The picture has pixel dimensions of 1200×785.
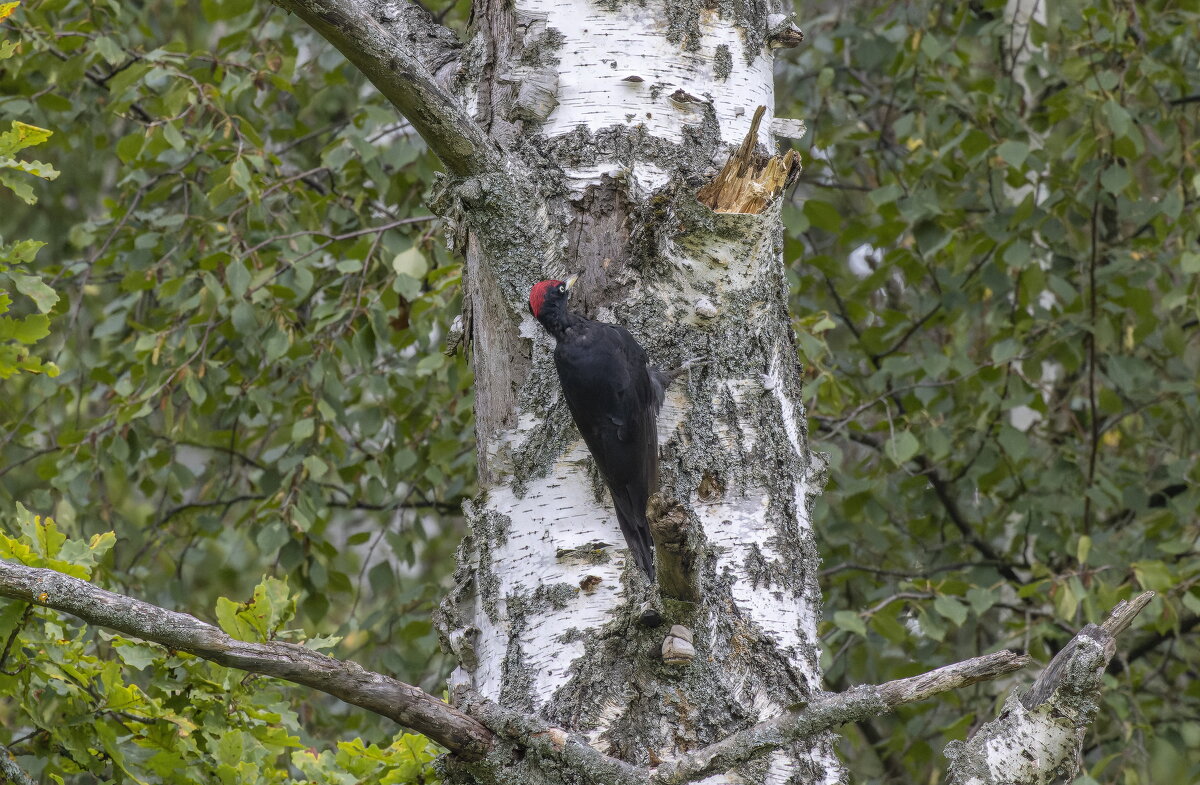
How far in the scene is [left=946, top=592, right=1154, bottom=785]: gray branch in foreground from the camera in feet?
5.07

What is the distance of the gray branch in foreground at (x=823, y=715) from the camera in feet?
4.83

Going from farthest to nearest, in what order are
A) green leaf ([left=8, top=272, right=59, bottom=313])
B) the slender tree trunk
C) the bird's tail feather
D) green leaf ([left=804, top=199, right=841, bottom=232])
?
green leaf ([left=804, top=199, right=841, bottom=232])
green leaf ([left=8, top=272, right=59, bottom=313])
the bird's tail feather
the slender tree trunk

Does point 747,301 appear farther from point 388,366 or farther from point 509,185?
point 388,366

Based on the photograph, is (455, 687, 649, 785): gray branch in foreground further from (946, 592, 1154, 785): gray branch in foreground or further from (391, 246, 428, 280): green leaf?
(391, 246, 428, 280): green leaf

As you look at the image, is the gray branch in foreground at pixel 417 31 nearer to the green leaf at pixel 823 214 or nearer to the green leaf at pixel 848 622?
the green leaf at pixel 823 214

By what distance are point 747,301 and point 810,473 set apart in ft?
1.10

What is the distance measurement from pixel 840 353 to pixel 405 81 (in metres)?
2.70

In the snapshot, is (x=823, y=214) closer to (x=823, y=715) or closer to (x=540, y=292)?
(x=540, y=292)

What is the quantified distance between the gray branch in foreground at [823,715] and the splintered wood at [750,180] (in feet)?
2.70

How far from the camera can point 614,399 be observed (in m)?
2.08

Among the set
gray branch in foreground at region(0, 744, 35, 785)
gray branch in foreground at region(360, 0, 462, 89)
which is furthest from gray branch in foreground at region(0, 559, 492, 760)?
gray branch in foreground at region(360, 0, 462, 89)

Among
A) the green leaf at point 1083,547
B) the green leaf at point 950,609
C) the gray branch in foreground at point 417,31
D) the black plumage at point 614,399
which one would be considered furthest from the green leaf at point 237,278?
the green leaf at point 1083,547

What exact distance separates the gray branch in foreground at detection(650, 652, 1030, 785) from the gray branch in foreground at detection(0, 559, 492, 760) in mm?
387

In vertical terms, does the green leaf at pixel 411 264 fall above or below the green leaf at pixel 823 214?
above
